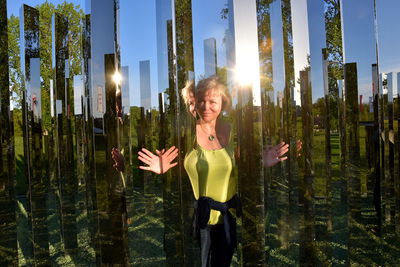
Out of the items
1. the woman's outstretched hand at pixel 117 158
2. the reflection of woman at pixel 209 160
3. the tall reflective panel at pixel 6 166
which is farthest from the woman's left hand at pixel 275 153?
the tall reflective panel at pixel 6 166

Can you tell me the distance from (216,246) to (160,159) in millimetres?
635

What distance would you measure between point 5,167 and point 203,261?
4.65 feet

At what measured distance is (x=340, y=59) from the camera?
161 centimetres

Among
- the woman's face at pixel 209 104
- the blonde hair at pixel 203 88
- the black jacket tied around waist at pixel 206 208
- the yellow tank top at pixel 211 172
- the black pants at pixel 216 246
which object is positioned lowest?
the black pants at pixel 216 246

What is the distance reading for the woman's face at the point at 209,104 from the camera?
167 centimetres

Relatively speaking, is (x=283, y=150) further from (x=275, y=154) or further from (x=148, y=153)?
(x=148, y=153)

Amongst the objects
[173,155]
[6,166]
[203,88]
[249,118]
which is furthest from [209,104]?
[6,166]

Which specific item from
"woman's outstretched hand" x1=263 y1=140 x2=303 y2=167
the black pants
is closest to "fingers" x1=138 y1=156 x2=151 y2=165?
the black pants

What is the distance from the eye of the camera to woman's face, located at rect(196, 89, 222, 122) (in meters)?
1.67

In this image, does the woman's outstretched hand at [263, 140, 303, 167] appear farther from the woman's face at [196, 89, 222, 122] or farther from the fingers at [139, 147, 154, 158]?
the fingers at [139, 147, 154, 158]

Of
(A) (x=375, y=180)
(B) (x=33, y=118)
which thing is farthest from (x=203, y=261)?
(B) (x=33, y=118)

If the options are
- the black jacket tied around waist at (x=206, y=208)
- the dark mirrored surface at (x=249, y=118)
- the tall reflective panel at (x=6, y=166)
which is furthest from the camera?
the tall reflective panel at (x=6, y=166)

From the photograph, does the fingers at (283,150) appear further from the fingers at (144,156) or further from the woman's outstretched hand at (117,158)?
the woman's outstretched hand at (117,158)

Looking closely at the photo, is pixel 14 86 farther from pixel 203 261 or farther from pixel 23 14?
pixel 203 261
